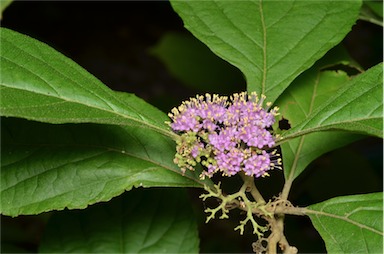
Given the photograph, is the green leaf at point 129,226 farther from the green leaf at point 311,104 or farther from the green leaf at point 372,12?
the green leaf at point 372,12

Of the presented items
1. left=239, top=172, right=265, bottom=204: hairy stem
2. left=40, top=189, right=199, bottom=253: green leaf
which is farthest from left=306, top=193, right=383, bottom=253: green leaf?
left=40, top=189, right=199, bottom=253: green leaf

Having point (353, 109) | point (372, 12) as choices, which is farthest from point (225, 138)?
point (372, 12)

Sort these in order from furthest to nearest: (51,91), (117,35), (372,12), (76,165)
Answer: (117,35) < (372,12) < (76,165) < (51,91)

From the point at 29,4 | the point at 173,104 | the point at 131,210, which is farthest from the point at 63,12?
the point at 131,210

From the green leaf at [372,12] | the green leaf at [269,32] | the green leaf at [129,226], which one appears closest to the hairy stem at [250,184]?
the green leaf at [269,32]

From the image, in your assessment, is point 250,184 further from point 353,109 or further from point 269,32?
point 269,32

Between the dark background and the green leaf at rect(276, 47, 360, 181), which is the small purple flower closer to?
the green leaf at rect(276, 47, 360, 181)

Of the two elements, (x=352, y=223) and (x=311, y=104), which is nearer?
(x=352, y=223)
